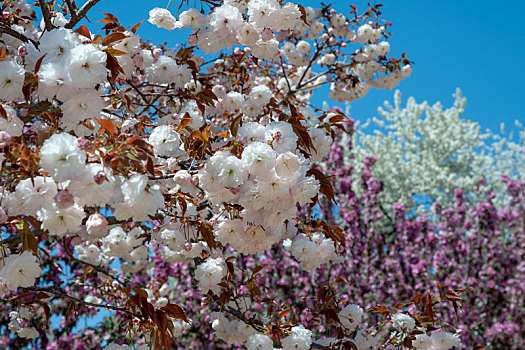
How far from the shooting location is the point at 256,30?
2.34 metres

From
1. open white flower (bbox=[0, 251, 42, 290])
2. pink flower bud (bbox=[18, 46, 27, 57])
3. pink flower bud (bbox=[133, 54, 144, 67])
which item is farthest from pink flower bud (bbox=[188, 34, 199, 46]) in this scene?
open white flower (bbox=[0, 251, 42, 290])

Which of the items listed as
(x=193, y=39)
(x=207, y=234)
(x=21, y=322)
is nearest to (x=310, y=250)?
(x=207, y=234)

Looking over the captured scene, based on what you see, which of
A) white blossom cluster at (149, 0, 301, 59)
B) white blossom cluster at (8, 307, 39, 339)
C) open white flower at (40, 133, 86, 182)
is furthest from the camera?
white blossom cluster at (8, 307, 39, 339)

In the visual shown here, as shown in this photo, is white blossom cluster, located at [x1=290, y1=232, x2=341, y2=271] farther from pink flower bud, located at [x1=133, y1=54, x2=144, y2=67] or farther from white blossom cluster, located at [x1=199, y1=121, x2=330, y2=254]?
pink flower bud, located at [x1=133, y1=54, x2=144, y2=67]

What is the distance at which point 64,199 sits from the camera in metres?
1.38

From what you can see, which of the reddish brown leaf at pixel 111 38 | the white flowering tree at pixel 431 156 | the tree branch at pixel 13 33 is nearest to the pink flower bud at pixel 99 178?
the reddish brown leaf at pixel 111 38

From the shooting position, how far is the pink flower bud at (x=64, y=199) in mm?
1379

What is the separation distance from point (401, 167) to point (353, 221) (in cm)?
791

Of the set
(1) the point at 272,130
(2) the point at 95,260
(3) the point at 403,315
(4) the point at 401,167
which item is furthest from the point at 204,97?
(4) the point at 401,167

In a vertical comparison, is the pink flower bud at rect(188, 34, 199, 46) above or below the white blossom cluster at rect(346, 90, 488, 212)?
below

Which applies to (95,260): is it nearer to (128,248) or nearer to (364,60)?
(128,248)

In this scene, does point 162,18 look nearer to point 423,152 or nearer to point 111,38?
point 111,38

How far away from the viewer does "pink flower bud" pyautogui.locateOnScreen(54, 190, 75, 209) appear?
54.3 inches

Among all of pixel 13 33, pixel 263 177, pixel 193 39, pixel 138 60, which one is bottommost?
pixel 263 177
